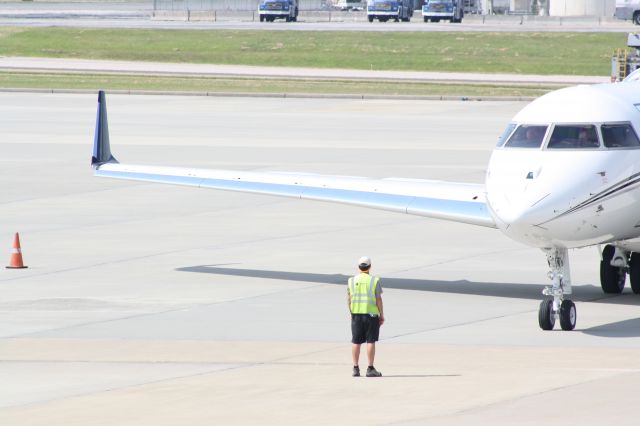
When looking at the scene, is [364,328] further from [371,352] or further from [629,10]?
[629,10]

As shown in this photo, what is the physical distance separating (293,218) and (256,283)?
27.6ft

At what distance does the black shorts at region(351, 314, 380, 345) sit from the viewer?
18391 millimetres

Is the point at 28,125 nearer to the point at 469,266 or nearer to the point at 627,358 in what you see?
the point at 469,266

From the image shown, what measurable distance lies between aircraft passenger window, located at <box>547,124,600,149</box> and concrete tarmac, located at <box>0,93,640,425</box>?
9.06 feet

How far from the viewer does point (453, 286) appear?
25.5 m

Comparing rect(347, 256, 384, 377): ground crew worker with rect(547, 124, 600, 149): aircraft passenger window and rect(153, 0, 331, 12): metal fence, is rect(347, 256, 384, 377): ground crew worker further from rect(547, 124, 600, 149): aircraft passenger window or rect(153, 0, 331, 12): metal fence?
rect(153, 0, 331, 12): metal fence

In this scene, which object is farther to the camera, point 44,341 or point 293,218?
point 293,218

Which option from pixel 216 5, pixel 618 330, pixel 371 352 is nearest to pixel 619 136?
pixel 618 330

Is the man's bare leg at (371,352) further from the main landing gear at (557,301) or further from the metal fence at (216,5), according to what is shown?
the metal fence at (216,5)

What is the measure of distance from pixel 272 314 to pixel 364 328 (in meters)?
4.59

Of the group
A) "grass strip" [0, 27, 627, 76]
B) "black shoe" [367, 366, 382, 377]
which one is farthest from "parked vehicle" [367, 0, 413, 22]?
"black shoe" [367, 366, 382, 377]

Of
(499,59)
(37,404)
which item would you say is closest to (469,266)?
(37,404)

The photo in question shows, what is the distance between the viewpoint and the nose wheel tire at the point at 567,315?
21.1 m

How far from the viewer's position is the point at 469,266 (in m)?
27.6
